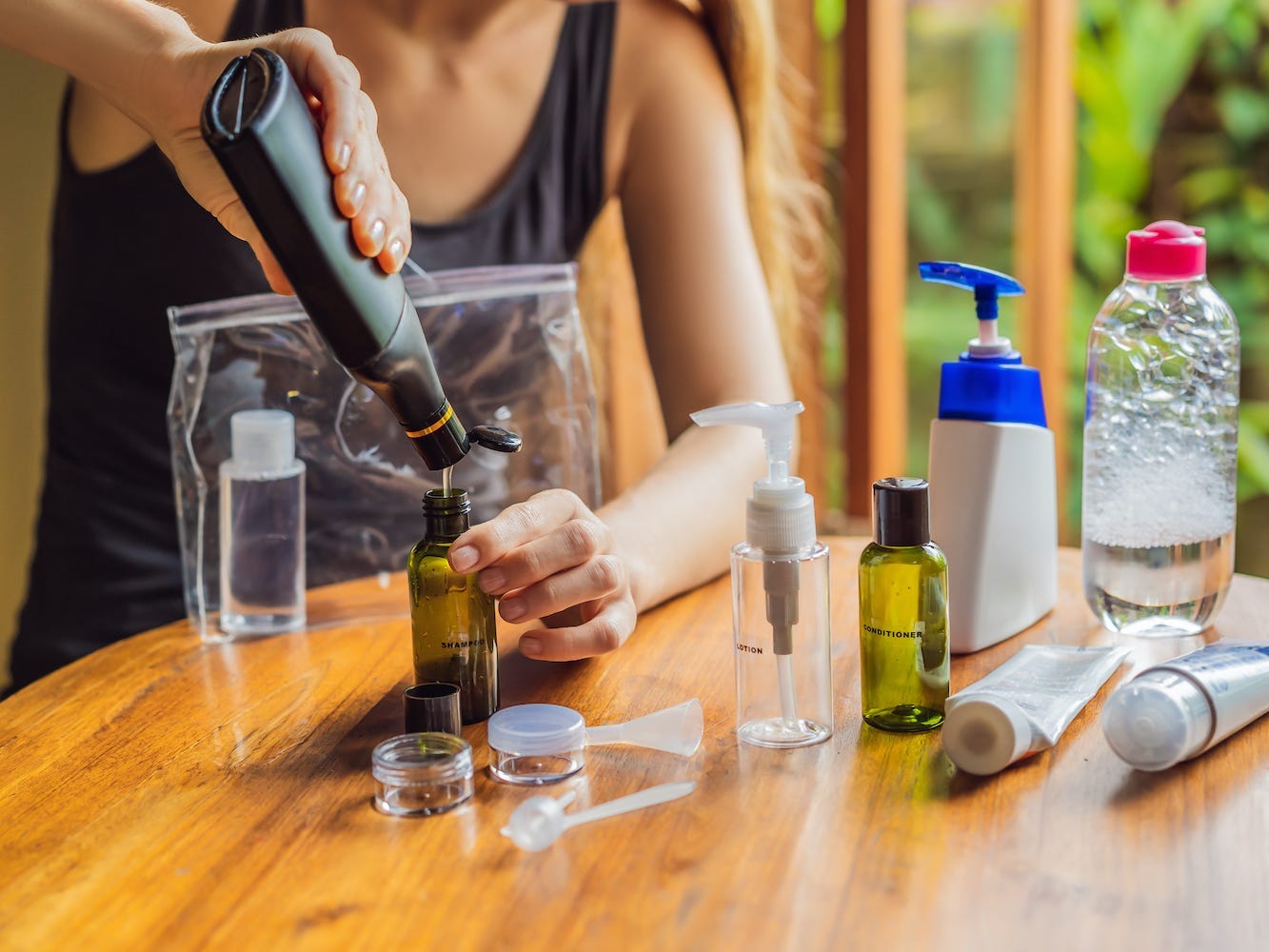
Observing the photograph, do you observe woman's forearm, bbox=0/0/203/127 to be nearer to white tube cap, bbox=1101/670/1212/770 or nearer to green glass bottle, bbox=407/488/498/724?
green glass bottle, bbox=407/488/498/724

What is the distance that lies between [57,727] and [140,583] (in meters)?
0.37

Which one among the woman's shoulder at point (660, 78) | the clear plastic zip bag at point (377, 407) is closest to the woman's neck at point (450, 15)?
the woman's shoulder at point (660, 78)

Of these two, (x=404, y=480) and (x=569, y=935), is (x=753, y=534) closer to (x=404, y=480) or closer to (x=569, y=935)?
(x=569, y=935)

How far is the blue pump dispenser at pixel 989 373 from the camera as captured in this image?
0.78 metres

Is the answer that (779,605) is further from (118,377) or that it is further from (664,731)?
(118,377)

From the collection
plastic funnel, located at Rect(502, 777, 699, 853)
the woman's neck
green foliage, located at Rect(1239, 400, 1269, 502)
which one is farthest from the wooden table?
green foliage, located at Rect(1239, 400, 1269, 502)

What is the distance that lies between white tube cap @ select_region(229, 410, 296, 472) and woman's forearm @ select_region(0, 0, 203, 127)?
0.21 metres

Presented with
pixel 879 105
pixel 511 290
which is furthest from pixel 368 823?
pixel 879 105

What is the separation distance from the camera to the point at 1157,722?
24.9 inches

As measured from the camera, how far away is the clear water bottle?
81 cm

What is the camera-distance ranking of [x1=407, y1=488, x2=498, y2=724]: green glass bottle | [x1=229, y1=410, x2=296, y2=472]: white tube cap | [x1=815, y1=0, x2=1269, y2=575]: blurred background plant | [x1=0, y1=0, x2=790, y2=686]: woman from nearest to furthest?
1. [x1=407, y1=488, x2=498, y2=724]: green glass bottle
2. [x1=229, y1=410, x2=296, y2=472]: white tube cap
3. [x1=0, y1=0, x2=790, y2=686]: woman
4. [x1=815, y1=0, x2=1269, y2=575]: blurred background plant

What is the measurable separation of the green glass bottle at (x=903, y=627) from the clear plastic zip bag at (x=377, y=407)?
40 centimetres

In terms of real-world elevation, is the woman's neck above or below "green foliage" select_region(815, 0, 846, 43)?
below

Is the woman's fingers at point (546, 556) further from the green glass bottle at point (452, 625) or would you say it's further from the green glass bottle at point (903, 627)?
the green glass bottle at point (903, 627)
